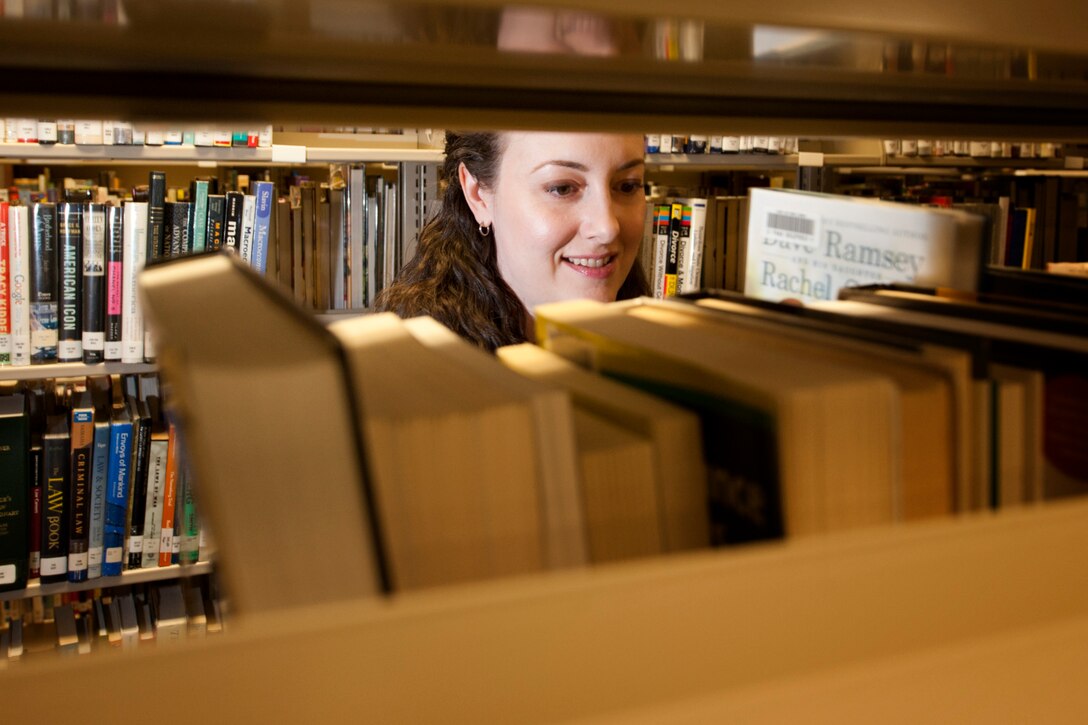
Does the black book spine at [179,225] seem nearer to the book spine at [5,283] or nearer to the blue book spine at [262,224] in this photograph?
the blue book spine at [262,224]

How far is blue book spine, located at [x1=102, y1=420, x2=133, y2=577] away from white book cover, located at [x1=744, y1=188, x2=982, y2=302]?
2.19 meters

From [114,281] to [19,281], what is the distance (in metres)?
0.23

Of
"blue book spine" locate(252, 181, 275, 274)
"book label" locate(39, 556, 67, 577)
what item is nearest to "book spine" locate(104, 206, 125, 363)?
"blue book spine" locate(252, 181, 275, 274)

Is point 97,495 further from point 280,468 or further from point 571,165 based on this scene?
point 280,468

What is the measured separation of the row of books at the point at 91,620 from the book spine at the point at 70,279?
775 mm

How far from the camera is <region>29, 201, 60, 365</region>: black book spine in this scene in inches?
97.6

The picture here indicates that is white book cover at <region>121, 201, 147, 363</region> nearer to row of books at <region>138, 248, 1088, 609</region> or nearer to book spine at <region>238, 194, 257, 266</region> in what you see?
book spine at <region>238, 194, 257, 266</region>

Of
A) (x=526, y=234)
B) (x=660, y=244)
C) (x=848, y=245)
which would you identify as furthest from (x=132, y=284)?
(x=848, y=245)

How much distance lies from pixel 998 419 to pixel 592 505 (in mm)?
224

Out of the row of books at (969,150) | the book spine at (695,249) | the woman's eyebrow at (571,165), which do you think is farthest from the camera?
the row of books at (969,150)

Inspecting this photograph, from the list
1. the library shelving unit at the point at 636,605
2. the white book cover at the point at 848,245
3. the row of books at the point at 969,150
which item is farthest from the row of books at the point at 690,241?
the library shelving unit at the point at 636,605

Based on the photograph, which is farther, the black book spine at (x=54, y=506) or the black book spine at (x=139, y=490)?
the black book spine at (x=139, y=490)

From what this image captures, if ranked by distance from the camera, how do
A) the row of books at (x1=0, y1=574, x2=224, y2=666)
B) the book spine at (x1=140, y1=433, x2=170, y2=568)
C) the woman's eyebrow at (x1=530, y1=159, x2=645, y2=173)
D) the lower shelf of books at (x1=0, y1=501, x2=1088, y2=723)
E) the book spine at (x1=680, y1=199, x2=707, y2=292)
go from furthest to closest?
the book spine at (x1=680, y1=199, x2=707, y2=292) < the row of books at (x1=0, y1=574, x2=224, y2=666) < the book spine at (x1=140, y1=433, x2=170, y2=568) < the woman's eyebrow at (x1=530, y1=159, x2=645, y2=173) < the lower shelf of books at (x1=0, y1=501, x2=1088, y2=723)

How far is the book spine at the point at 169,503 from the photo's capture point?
2664 millimetres
